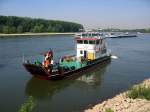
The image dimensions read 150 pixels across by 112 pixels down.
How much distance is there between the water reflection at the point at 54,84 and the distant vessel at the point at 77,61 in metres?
0.49

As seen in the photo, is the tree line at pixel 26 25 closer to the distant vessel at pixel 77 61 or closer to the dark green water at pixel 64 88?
the distant vessel at pixel 77 61

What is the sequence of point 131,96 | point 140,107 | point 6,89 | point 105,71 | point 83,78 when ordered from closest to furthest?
1. point 140,107
2. point 131,96
3. point 6,89
4. point 83,78
5. point 105,71

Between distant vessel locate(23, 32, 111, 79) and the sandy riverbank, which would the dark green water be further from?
the sandy riverbank

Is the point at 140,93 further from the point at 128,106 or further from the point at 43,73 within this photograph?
the point at 43,73

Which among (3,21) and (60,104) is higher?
(3,21)

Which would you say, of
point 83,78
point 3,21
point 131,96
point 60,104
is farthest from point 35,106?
point 3,21

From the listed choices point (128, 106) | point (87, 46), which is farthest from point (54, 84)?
point (128, 106)

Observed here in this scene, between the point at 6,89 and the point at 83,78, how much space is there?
7.72 meters

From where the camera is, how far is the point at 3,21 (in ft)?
384

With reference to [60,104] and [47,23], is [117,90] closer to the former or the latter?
[60,104]

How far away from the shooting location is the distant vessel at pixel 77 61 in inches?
878

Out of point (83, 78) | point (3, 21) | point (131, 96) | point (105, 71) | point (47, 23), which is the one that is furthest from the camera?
point (47, 23)

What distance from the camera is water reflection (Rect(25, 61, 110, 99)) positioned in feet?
64.1

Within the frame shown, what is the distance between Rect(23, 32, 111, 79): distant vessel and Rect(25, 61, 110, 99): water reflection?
0.49 m
